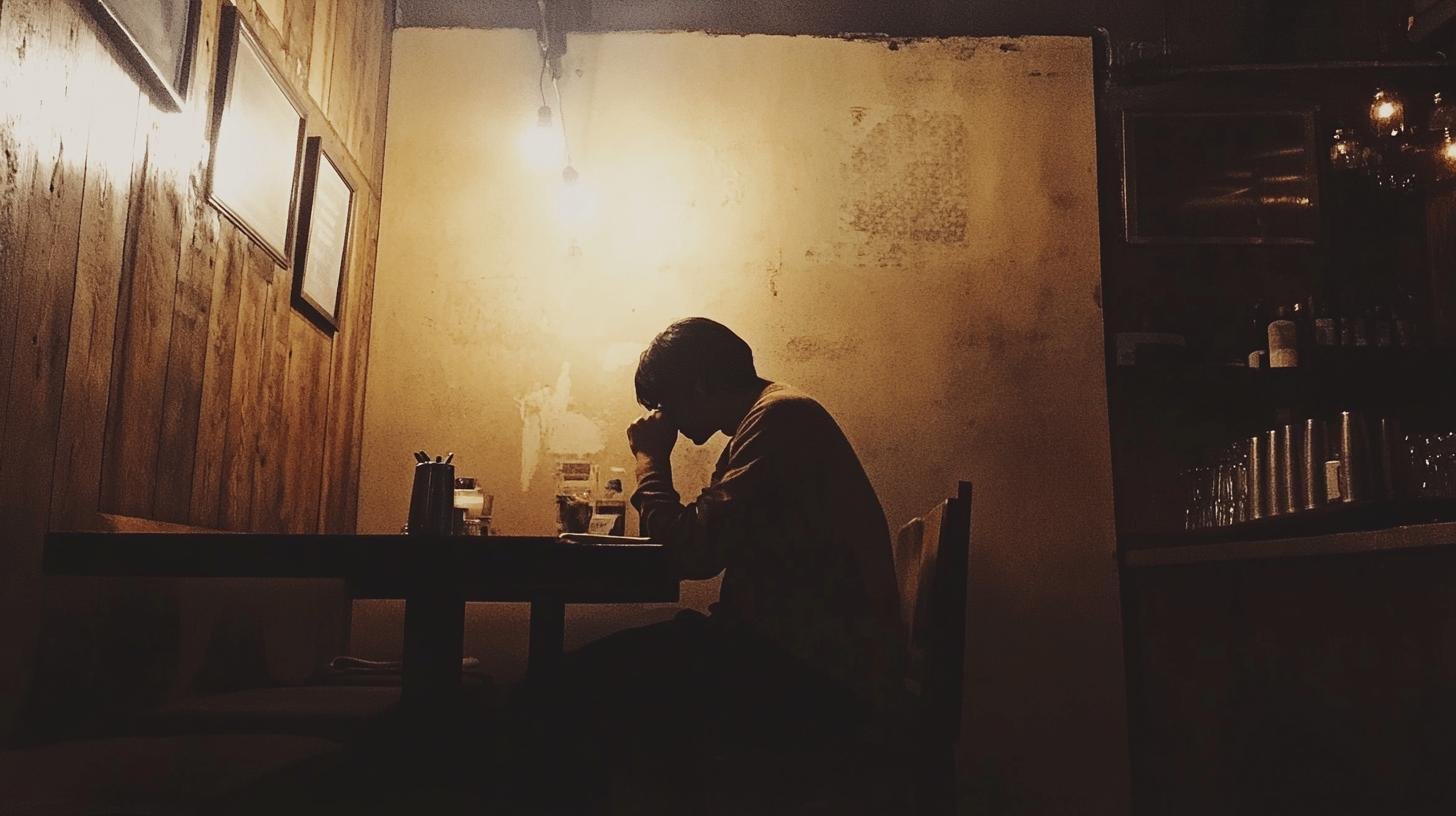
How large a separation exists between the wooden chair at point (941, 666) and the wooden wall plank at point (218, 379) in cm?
168

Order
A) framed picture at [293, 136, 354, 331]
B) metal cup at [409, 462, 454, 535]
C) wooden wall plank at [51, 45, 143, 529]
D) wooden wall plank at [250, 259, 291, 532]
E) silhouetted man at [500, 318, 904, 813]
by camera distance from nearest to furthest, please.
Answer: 1. silhouetted man at [500, 318, 904, 813]
2. wooden wall plank at [51, 45, 143, 529]
3. metal cup at [409, 462, 454, 535]
4. wooden wall plank at [250, 259, 291, 532]
5. framed picture at [293, 136, 354, 331]

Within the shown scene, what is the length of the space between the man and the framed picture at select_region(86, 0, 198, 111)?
1.31m

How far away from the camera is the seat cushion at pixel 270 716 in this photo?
2104 millimetres

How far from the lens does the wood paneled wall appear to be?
6.43 feet

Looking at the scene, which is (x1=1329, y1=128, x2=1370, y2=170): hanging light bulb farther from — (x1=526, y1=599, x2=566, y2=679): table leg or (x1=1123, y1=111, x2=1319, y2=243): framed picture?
(x1=526, y1=599, x2=566, y2=679): table leg

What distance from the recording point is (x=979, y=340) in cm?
411

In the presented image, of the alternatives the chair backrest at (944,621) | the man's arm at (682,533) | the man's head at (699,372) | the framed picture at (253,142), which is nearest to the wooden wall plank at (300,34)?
the framed picture at (253,142)

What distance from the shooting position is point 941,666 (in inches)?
77.3

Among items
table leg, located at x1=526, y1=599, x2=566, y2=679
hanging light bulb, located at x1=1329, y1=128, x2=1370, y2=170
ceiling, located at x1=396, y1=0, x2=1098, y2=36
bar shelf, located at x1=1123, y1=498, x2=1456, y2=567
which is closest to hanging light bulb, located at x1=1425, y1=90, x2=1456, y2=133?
hanging light bulb, located at x1=1329, y1=128, x2=1370, y2=170

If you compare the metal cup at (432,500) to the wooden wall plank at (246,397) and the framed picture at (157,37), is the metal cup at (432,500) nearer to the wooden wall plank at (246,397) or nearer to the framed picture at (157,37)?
the wooden wall plank at (246,397)

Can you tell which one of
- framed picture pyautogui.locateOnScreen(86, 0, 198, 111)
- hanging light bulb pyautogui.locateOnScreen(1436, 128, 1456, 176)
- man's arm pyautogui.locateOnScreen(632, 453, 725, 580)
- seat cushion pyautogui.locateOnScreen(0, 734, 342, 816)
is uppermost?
hanging light bulb pyautogui.locateOnScreen(1436, 128, 1456, 176)

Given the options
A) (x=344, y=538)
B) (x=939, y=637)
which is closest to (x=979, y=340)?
(x=939, y=637)

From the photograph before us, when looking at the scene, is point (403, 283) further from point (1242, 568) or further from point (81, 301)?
point (1242, 568)

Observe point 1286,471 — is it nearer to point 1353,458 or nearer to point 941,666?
point 1353,458
